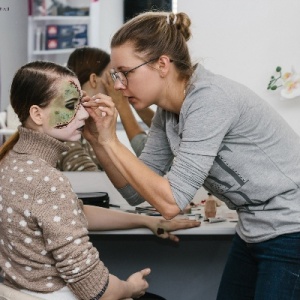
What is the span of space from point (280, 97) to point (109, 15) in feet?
2.66

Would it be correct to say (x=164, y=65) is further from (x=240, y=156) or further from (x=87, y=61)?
(x=87, y=61)

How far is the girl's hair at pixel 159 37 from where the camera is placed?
5.90 ft

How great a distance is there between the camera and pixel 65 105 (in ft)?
5.77

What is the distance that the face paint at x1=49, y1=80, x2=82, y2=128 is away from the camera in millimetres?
1736

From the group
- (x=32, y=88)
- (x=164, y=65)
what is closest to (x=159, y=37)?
(x=164, y=65)

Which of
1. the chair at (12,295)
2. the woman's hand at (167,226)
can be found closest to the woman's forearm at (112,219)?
the woman's hand at (167,226)

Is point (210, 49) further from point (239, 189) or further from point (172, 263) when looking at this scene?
point (239, 189)

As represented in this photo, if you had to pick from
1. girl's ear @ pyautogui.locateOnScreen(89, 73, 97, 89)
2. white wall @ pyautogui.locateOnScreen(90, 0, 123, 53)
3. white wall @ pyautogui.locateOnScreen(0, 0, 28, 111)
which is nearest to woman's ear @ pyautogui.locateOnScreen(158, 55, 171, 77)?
girl's ear @ pyautogui.locateOnScreen(89, 73, 97, 89)

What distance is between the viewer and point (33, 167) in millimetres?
1615

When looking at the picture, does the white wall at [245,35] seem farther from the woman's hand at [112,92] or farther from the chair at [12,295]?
the chair at [12,295]

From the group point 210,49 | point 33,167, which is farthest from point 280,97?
point 33,167

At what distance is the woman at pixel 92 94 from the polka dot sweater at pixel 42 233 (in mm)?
958

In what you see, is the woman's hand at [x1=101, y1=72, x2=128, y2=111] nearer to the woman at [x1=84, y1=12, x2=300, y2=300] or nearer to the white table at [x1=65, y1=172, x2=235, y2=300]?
the white table at [x1=65, y1=172, x2=235, y2=300]

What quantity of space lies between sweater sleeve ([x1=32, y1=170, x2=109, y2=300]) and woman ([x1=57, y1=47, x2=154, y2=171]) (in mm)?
993
